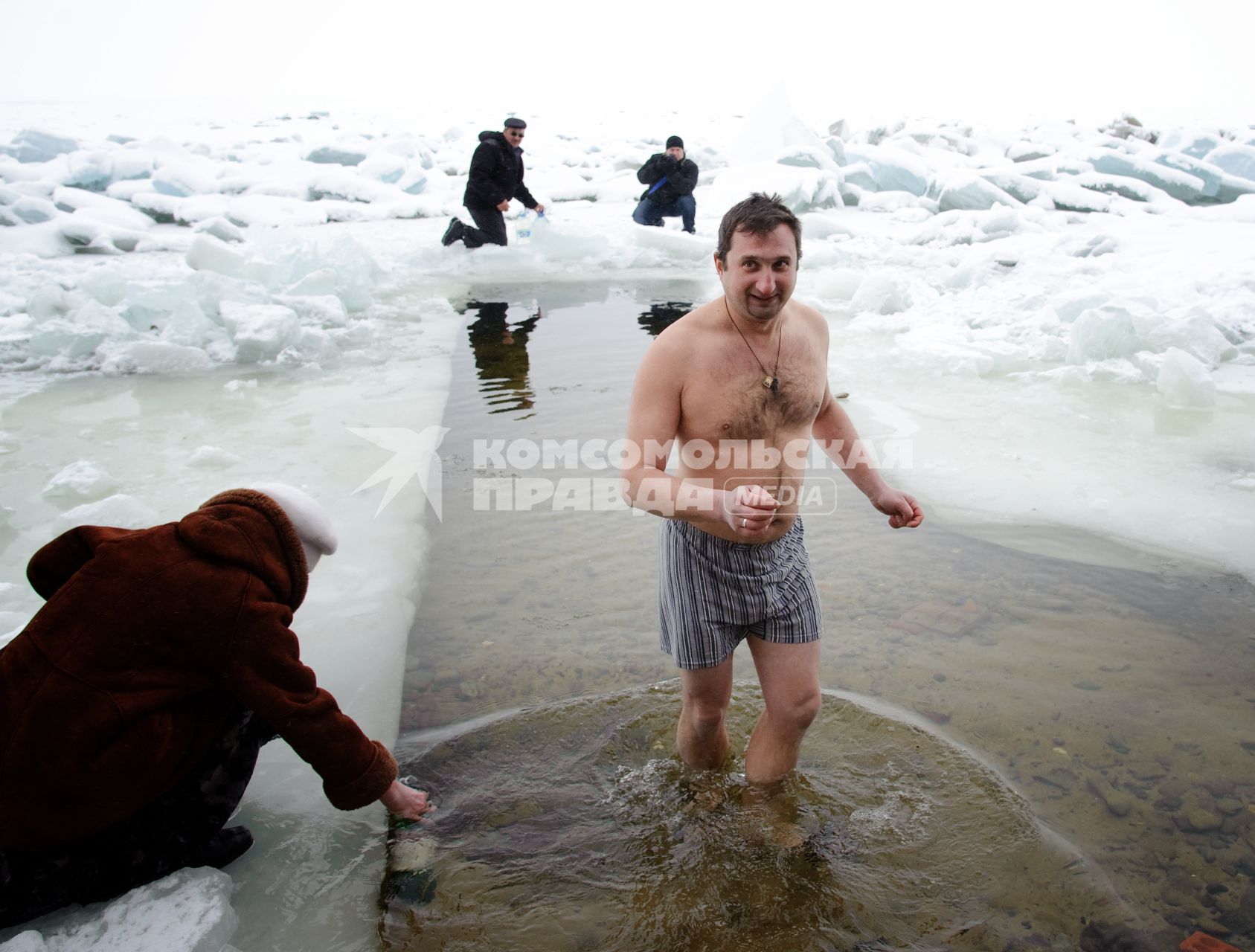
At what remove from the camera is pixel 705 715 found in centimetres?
245

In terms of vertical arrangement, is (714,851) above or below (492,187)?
below

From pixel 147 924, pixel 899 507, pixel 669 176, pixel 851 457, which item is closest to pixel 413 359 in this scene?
pixel 851 457

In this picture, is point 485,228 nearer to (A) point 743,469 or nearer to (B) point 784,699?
(A) point 743,469

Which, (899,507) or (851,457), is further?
(851,457)

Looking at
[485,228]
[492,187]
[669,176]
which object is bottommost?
[485,228]

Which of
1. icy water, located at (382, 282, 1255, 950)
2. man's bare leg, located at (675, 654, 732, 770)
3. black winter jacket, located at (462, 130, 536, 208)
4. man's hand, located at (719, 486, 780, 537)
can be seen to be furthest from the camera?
black winter jacket, located at (462, 130, 536, 208)

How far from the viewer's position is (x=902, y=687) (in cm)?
300

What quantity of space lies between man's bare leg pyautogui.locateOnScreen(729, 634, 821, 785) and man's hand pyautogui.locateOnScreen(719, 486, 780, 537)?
54 cm

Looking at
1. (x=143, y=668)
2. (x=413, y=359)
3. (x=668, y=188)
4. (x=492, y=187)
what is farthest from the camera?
(x=668, y=188)

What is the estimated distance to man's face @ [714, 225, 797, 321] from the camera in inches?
84.5

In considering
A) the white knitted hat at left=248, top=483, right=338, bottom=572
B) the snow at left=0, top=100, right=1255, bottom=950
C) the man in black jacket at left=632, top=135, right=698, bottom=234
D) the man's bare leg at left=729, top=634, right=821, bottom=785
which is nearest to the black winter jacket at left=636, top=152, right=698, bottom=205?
the man in black jacket at left=632, top=135, right=698, bottom=234

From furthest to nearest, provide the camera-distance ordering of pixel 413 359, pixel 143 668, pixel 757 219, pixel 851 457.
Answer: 1. pixel 413 359
2. pixel 851 457
3. pixel 757 219
4. pixel 143 668

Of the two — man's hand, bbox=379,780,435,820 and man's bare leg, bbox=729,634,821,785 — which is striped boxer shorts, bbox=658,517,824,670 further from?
man's hand, bbox=379,780,435,820

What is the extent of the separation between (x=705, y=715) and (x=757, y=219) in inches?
51.5
